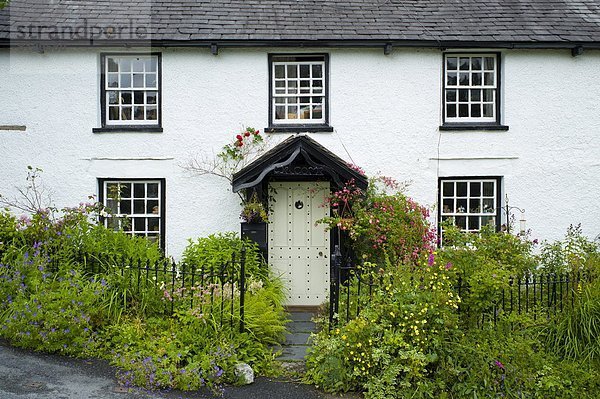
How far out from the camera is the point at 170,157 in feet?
35.3

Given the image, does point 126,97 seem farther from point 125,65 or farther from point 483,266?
point 483,266

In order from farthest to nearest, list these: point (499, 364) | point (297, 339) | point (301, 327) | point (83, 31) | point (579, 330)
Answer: point (83, 31) < point (301, 327) < point (297, 339) < point (579, 330) < point (499, 364)

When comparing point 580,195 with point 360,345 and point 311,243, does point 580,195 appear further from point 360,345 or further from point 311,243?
point 360,345

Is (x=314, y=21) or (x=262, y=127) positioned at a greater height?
(x=314, y=21)

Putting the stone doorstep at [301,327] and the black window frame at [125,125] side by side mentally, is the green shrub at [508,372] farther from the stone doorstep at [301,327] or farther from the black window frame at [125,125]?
the black window frame at [125,125]

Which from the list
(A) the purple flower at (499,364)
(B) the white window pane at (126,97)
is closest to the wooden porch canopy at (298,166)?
(B) the white window pane at (126,97)

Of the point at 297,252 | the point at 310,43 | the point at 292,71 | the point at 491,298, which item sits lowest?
the point at 491,298

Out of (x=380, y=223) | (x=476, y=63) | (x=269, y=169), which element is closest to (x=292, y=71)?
(x=269, y=169)

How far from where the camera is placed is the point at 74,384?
6531 mm

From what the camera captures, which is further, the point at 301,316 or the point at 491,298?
the point at 301,316

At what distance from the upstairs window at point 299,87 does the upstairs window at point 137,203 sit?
2839 millimetres

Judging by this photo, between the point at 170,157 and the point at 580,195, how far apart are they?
814 cm

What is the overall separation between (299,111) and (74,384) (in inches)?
257

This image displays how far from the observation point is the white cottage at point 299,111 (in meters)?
10.8
